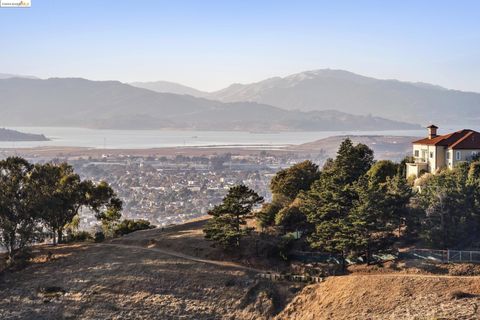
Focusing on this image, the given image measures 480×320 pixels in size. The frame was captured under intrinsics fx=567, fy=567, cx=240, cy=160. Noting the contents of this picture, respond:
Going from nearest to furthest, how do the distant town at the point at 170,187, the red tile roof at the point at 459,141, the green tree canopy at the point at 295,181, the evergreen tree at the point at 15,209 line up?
1. the evergreen tree at the point at 15,209
2. the red tile roof at the point at 459,141
3. the green tree canopy at the point at 295,181
4. the distant town at the point at 170,187

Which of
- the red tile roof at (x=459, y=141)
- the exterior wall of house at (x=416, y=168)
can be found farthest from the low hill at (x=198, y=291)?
the red tile roof at (x=459, y=141)

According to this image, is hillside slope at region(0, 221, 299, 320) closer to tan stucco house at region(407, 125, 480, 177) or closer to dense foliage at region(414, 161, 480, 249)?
dense foliage at region(414, 161, 480, 249)

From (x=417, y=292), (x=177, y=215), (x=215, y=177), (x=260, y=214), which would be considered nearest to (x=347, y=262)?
(x=417, y=292)

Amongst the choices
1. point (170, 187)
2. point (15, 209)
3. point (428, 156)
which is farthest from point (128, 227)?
point (170, 187)

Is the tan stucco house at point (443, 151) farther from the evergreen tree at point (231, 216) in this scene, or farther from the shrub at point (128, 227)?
the shrub at point (128, 227)

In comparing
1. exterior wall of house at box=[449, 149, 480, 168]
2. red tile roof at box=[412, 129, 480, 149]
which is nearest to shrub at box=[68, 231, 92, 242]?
red tile roof at box=[412, 129, 480, 149]

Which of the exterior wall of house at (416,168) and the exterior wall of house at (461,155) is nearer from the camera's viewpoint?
the exterior wall of house at (461,155)

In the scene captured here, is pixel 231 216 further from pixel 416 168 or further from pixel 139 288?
pixel 416 168
